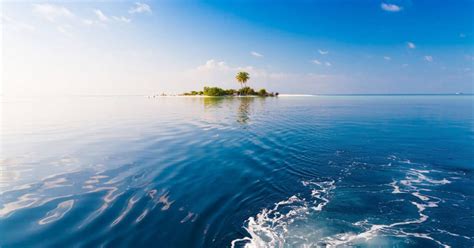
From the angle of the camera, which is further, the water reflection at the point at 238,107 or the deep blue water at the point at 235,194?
the water reflection at the point at 238,107

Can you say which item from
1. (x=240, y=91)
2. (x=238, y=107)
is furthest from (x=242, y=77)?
(x=238, y=107)

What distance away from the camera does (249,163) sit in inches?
631

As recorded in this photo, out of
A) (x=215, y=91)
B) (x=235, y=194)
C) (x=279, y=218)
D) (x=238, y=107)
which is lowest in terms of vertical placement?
(x=279, y=218)

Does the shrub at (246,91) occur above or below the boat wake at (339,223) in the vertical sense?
above

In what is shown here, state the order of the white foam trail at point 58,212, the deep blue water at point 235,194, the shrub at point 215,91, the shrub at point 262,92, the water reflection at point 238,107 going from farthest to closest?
the shrub at point 262,92 < the shrub at point 215,91 < the water reflection at point 238,107 < the white foam trail at point 58,212 < the deep blue water at point 235,194

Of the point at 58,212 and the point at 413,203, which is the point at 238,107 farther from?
the point at 58,212

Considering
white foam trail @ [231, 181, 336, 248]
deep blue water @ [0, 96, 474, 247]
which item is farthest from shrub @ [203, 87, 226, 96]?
white foam trail @ [231, 181, 336, 248]

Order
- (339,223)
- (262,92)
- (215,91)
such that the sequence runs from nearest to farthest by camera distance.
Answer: (339,223) → (215,91) → (262,92)

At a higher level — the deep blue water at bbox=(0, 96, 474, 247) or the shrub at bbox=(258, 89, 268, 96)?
the shrub at bbox=(258, 89, 268, 96)

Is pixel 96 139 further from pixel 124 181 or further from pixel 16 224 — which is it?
pixel 16 224

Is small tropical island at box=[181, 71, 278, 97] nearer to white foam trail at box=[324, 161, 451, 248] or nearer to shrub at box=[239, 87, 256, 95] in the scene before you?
shrub at box=[239, 87, 256, 95]

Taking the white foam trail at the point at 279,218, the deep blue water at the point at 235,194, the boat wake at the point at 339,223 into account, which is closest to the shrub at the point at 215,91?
the deep blue water at the point at 235,194

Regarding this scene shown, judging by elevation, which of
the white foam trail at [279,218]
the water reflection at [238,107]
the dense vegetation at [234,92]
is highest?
the dense vegetation at [234,92]

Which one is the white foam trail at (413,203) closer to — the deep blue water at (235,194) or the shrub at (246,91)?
the deep blue water at (235,194)
